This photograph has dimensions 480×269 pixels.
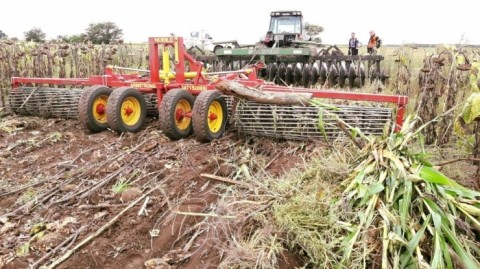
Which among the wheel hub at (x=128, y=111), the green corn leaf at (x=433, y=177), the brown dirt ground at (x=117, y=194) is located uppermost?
the wheel hub at (x=128, y=111)

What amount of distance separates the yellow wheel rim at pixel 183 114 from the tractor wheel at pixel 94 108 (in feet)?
2.95

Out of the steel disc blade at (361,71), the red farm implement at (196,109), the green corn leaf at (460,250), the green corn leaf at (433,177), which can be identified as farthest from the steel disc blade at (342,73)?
the green corn leaf at (460,250)

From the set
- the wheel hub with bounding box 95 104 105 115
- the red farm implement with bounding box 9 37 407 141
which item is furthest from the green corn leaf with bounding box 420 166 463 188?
the wheel hub with bounding box 95 104 105 115

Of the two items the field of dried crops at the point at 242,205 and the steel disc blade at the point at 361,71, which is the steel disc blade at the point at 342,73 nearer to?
the steel disc blade at the point at 361,71

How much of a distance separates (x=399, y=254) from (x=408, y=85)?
4.01m

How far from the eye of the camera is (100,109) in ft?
17.2

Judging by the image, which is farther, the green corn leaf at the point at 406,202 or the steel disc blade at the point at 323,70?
the steel disc blade at the point at 323,70

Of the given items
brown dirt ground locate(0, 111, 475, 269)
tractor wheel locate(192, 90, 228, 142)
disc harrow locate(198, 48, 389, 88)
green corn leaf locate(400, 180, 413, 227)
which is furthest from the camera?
disc harrow locate(198, 48, 389, 88)

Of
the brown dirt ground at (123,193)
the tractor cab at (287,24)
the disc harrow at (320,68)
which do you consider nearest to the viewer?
the brown dirt ground at (123,193)

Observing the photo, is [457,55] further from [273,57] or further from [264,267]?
[273,57]

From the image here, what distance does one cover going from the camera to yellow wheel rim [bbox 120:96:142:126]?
504cm

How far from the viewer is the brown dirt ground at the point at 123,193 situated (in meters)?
2.67

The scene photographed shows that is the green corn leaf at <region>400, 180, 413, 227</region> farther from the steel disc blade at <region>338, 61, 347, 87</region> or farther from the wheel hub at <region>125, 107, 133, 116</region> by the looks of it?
the steel disc blade at <region>338, 61, 347, 87</region>

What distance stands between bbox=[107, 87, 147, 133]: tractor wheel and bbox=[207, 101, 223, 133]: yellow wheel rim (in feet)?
2.76
